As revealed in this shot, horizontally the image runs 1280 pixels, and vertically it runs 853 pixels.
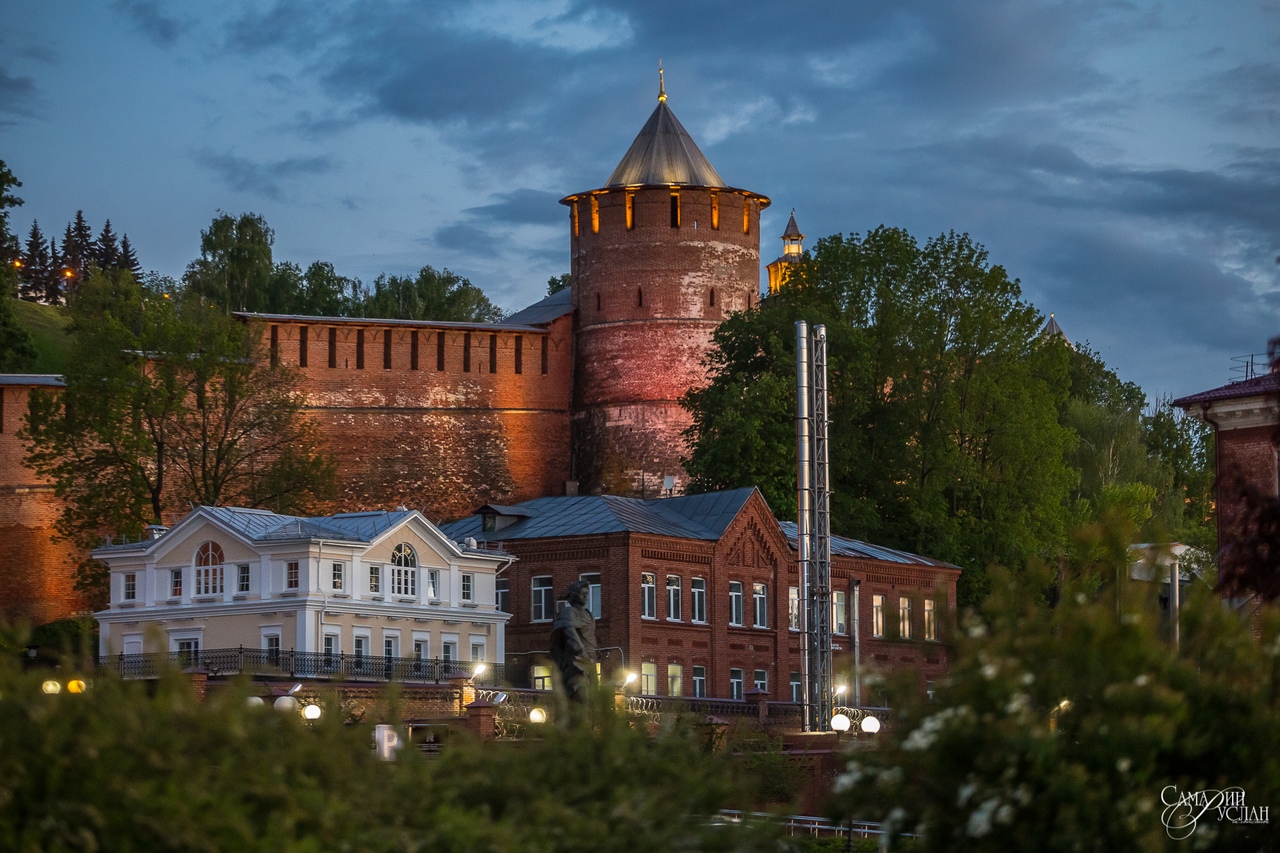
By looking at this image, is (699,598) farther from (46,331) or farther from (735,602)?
(46,331)

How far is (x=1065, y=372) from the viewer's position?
58031 millimetres

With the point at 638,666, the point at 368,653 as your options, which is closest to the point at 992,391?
the point at 638,666

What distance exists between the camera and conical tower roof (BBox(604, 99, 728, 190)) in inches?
2357

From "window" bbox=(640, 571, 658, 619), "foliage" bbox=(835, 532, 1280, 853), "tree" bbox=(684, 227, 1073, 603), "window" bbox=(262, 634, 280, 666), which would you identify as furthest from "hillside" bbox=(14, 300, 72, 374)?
"foliage" bbox=(835, 532, 1280, 853)

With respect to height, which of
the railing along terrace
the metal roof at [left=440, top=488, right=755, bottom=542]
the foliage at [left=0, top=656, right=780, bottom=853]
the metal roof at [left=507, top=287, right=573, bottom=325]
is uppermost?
the metal roof at [left=507, top=287, right=573, bottom=325]

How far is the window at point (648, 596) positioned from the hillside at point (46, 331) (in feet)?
129

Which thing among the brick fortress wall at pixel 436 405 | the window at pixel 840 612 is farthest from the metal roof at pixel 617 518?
the brick fortress wall at pixel 436 405

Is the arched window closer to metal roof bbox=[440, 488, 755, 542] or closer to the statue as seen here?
metal roof bbox=[440, 488, 755, 542]

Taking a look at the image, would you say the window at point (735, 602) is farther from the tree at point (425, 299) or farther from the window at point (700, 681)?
the tree at point (425, 299)

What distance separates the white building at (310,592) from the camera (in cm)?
4100

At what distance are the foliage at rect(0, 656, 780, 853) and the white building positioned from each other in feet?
95.2

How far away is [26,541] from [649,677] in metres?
19.4

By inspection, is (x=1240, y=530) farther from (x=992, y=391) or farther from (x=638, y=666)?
(x=992, y=391)

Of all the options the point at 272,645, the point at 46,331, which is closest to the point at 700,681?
the point at 272,645
